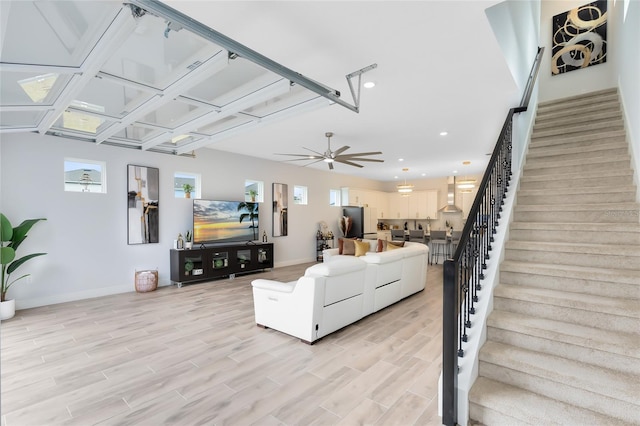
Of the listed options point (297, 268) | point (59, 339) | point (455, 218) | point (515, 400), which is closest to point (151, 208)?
point (59, 339)

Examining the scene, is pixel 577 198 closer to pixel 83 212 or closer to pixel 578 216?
pixel 578 216

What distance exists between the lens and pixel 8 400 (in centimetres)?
224

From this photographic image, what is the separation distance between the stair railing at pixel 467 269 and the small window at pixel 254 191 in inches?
221

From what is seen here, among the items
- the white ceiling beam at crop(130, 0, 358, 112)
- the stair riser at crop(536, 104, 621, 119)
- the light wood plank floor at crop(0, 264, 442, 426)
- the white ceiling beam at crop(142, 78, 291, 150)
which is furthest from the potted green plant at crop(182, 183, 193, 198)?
the stair riser at crop(536, 104, 621, 119)

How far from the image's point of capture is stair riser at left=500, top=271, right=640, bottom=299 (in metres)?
2.19

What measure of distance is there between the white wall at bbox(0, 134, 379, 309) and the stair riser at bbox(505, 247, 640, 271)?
19.4ft

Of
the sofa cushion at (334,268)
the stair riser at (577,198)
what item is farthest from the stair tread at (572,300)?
the sofa cushion at (334,268)

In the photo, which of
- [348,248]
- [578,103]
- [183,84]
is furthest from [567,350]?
[348,248]

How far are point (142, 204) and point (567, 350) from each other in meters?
6.37

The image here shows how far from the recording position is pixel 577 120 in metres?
4.16

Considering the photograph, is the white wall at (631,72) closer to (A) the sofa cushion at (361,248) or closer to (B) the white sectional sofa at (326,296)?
(B) the white sectional sofa at (326,296)

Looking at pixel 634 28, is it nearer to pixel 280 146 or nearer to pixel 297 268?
pixel 280 146

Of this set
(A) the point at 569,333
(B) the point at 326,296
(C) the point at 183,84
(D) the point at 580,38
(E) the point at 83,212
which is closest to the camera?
(A) the point at 569,333

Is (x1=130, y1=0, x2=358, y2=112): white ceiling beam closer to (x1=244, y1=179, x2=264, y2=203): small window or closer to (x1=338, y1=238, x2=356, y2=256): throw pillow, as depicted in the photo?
(x1=338, y1=238, x2=356, y2=256): throw pillow
